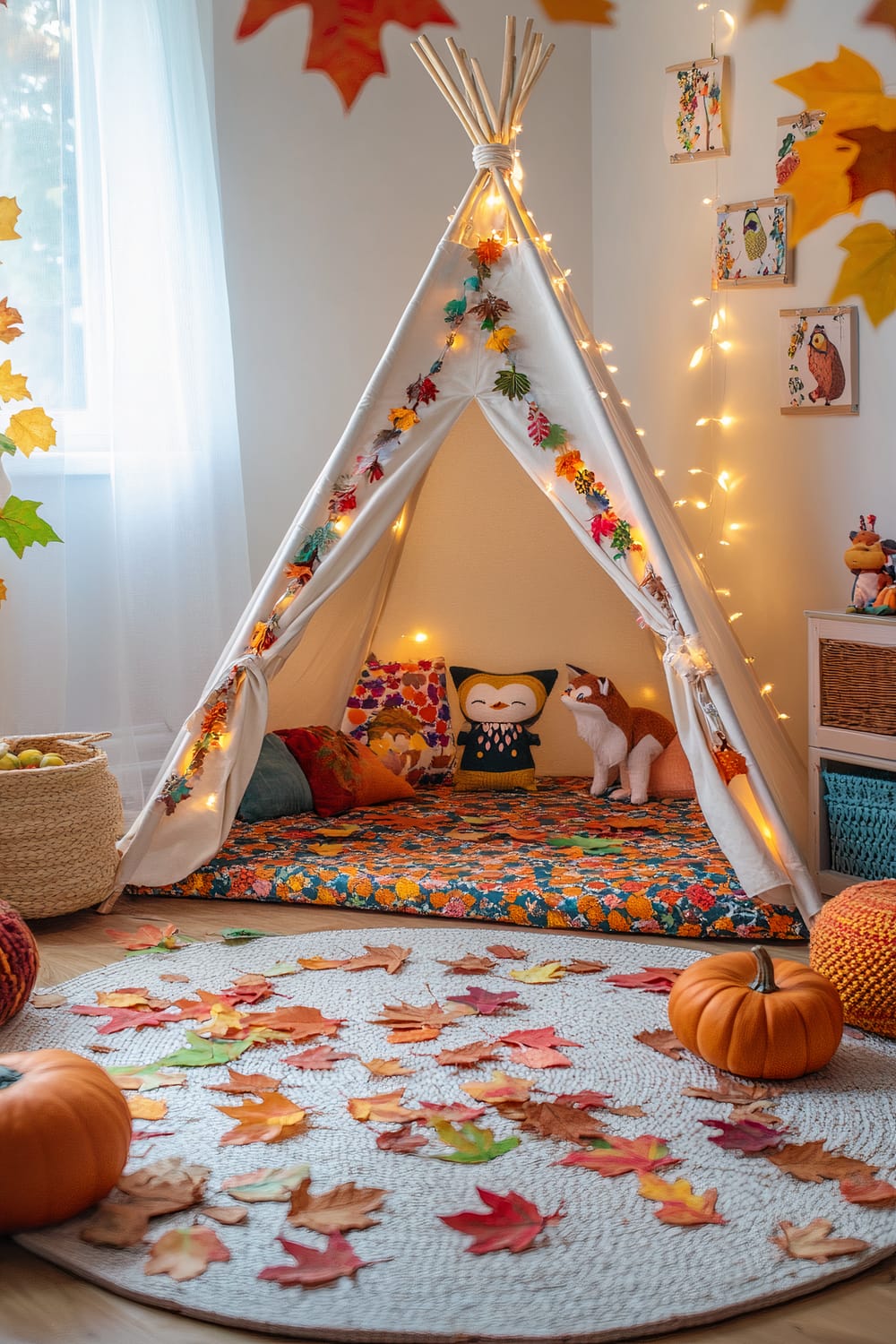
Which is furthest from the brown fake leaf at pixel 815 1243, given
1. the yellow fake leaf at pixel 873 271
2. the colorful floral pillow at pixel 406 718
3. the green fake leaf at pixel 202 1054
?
the colorful floral pillow at pixel 406 718

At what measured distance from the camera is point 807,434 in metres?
3.61

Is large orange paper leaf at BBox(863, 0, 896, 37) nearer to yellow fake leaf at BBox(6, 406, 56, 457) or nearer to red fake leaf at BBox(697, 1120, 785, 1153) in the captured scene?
red fake leaf at BBox(697, 1120, 785, 1153)

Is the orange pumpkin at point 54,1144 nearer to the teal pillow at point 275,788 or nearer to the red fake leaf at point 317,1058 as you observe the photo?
the red fake leaf at point 317,1058

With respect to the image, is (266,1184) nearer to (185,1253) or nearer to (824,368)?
(185,1253)

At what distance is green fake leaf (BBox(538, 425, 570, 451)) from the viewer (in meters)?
3.06

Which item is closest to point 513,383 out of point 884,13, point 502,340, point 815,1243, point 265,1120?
point 502,340

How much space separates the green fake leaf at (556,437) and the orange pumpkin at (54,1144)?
72.2 inches

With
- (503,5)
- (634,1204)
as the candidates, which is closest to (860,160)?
(634,1204)

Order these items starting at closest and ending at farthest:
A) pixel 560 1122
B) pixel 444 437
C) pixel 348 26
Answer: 1. pixel 348 26
2. pixel 560 1122
3. pixel 444 437

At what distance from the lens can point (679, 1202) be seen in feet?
5.88

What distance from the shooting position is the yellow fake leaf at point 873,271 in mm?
657

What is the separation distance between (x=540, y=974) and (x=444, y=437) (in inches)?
52.2

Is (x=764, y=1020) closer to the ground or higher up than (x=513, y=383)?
closer to the ground

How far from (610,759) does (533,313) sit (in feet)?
4.32
